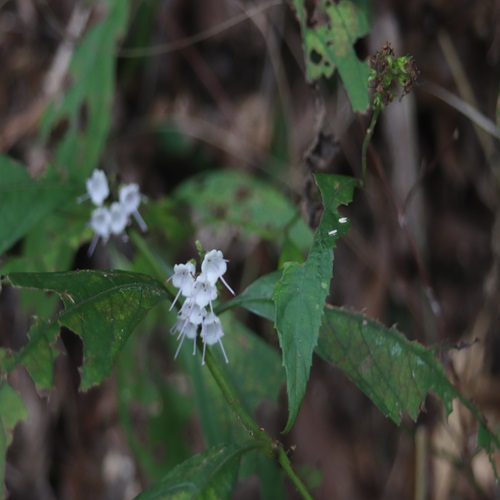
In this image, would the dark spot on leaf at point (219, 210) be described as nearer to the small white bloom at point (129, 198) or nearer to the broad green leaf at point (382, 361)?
the small white bloom at point (129, 198)

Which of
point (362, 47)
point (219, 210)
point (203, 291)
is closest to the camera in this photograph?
point (203, 291)

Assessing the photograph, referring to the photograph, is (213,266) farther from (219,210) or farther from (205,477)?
(219,210)

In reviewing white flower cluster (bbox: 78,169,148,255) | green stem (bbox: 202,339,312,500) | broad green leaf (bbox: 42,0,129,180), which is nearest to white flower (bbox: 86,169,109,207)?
white flower cluster (bbox: 78,169,148,255)

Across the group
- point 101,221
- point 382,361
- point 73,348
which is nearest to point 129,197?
point 101,221

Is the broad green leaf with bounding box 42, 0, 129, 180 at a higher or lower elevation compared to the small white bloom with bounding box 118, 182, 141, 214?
higher

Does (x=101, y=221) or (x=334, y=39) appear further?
(x=101, y=221)

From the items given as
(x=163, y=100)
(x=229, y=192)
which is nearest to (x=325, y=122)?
(x=229, y=192)

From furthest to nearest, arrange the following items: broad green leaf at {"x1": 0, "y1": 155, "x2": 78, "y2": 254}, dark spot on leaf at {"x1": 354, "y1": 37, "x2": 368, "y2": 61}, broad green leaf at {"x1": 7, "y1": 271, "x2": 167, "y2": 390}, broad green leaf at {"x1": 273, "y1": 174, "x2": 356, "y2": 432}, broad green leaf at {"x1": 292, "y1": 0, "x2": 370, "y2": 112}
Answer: dark spot on leaf at {"x1": 354, "y1": 37, "x2": 368, "y2": 61}
broad green leaf at {"x1": 0, "y1": 155, "x2": 78, "y2": 254}
broad green leaf at {"x1": 292, "y1": 0, "x2": 370, "y2": 112}
broad green leaf at {"x1": 7, "y1": 271, "x2": 167, "y2": 390}
broad green leaf at {"x1": 273, "y1": 174, "x2": 356, "y2": 432}

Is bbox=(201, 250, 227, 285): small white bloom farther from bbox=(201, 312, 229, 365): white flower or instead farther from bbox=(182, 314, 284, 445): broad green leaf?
bbox=(182, 314, 284, 445): broad green leaf
